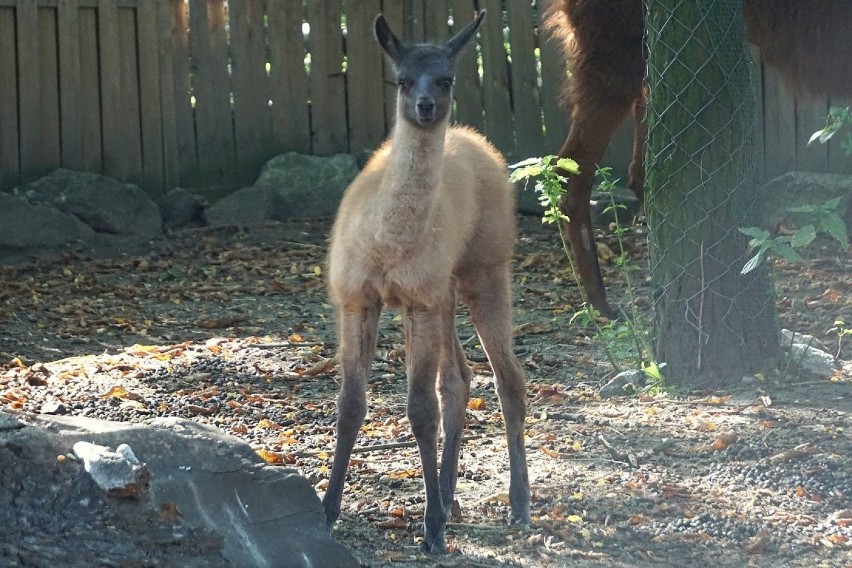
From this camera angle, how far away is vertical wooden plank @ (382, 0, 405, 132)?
1149 cm

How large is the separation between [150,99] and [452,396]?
6.82 metres

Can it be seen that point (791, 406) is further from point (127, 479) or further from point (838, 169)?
point (838, 169)

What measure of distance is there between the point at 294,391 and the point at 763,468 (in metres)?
2.68

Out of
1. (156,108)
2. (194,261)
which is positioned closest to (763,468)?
(194,261)

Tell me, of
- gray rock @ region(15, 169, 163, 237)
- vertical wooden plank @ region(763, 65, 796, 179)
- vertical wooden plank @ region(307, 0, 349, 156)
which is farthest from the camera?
vertical wooden plank @ region(307, 0, 349, 156)

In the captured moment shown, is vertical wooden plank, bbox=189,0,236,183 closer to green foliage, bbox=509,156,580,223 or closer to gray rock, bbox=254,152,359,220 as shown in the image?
gray rock, bbox=254,152,359,220

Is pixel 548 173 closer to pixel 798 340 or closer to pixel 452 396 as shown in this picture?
pixel 452 396

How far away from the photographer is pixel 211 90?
442 inches

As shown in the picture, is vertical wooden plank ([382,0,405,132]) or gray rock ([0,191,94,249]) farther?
vertical wooden plank ([382,0,405,132])

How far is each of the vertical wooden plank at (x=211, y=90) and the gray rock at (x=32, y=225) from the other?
58.0 inches

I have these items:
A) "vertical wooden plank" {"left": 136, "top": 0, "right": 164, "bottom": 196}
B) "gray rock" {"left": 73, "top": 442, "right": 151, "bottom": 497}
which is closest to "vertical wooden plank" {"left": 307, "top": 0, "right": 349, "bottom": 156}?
"vertical wooden plank" {"left": 136, "top": 0, "right": 164, "bottom": 196}

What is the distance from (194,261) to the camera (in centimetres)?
1008

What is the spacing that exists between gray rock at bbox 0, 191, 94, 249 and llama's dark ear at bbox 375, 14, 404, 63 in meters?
6.07

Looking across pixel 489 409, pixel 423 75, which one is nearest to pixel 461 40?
pixel 423 75
